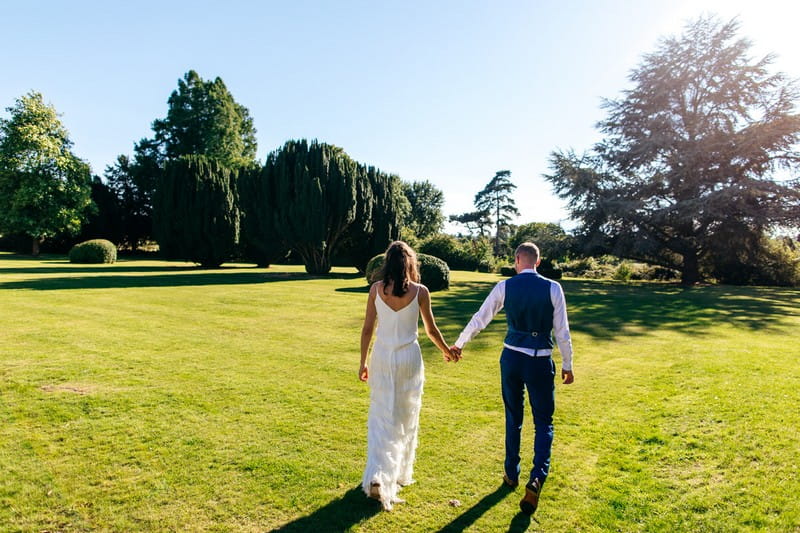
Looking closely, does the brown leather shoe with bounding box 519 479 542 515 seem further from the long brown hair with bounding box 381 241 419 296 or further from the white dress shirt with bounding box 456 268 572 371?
the long brown hair with bounding box 381 241 419 296

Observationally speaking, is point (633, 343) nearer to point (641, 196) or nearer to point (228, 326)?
point (228, 326)

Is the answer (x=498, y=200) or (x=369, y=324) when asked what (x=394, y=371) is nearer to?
(x=369, y=324)

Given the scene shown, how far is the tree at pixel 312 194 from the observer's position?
24.5 meters

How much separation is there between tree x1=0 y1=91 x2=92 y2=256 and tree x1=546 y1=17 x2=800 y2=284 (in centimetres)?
3827

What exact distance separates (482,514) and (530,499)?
38 centimetres

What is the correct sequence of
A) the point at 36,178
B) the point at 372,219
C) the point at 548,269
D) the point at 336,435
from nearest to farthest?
1. the point at 336,435
2. the point at 372,219
3. the point at 548,269
4. the point at 36,178

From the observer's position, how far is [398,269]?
345cm

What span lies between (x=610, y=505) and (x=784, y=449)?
7.19 ft

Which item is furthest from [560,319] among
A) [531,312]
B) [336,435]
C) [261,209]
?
[261,209]

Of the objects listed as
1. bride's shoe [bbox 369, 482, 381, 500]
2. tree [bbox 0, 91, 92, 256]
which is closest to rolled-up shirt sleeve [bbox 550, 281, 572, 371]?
bride's shoe [bbox 369, 482, 381, 500]

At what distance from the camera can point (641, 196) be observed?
24250mm

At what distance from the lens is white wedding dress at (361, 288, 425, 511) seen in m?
3.43

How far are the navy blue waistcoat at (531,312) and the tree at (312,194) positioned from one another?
2187 cm

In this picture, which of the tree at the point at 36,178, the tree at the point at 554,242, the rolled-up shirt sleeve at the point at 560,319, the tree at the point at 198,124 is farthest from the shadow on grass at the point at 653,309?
the tree at the point at 36,178
